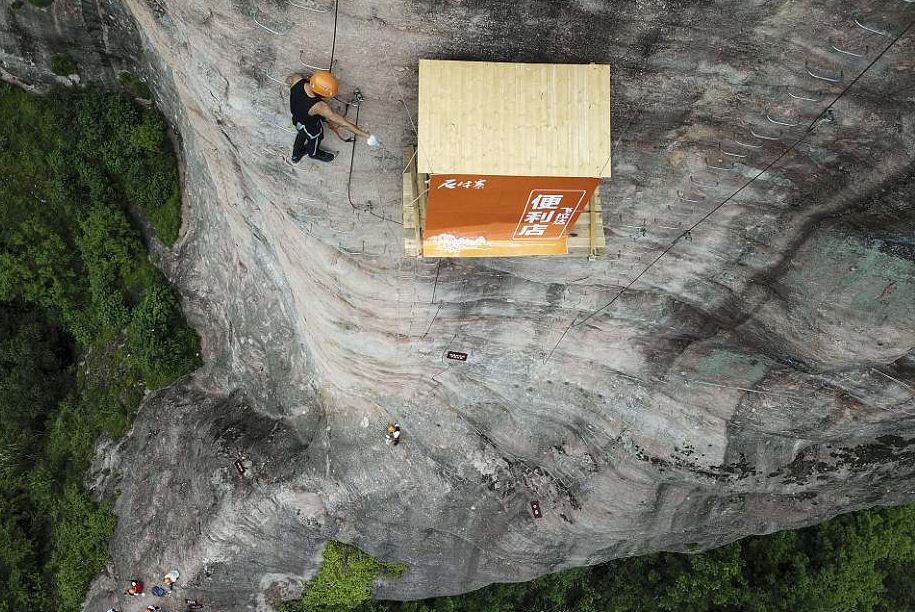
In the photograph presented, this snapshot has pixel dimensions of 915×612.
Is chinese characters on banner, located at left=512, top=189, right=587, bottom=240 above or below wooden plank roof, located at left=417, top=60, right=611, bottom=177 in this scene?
below

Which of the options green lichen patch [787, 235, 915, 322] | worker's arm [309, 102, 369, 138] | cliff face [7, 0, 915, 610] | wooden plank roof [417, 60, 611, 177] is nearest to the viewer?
wooden plank roof [417, 60, 611, 177]

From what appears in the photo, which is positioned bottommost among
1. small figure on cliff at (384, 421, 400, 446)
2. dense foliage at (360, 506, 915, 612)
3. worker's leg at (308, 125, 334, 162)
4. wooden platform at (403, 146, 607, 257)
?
dense foliage at (360, 506, 915, 612)

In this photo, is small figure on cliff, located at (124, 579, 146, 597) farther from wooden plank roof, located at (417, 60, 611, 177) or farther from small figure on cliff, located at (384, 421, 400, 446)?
wooden plank roof, located at (417, 60, 611, 177)

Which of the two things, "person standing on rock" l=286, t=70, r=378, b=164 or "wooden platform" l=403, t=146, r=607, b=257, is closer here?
"person standing on rock" l=286, t=70, r=378, b=164

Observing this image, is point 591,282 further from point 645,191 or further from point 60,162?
point 60,162

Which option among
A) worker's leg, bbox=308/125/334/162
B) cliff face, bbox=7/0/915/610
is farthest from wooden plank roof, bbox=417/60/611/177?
worker's leg, bbox=308/125/334/162

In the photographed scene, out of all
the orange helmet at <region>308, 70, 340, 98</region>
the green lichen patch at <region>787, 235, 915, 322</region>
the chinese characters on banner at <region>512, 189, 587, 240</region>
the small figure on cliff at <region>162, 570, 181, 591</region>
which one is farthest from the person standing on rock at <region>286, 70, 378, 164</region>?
the small figure on cliff at <region>162, 570, 181, 591</region>

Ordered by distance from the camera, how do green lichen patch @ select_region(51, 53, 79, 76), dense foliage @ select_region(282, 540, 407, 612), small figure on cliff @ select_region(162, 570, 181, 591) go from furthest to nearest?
1. green lichen patch @ select_region(51, 53, 79, 76)
2. dense foliage @ select_region(282, 540, 407, 612)
3. small figure on cliff @ select_region(162, 570, 181, 591)

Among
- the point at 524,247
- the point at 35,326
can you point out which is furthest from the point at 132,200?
the point at 524,247

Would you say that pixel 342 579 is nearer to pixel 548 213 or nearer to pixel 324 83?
pixel 548 213
